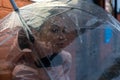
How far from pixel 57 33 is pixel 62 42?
0.19 ft

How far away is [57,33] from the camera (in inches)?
54.2

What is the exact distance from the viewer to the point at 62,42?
141cm

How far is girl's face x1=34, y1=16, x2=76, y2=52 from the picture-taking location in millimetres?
1362

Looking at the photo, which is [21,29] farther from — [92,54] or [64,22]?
[92,54]

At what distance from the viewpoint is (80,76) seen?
1539mm

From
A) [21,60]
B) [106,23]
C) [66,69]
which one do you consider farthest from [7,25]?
[106,23]

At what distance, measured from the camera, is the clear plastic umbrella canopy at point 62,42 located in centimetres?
135

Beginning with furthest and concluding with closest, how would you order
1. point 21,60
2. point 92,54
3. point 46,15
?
point 92,54 → point 46,15 → point 21,60

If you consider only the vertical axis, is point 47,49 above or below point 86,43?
above

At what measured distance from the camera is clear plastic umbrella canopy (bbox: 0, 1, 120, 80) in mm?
1347

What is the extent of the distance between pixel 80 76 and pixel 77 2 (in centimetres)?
45

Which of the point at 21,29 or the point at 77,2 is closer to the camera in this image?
the point at 21,29

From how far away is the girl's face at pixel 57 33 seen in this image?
53.6 inches

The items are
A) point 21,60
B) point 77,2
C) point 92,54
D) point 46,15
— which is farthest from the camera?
point 77,2
